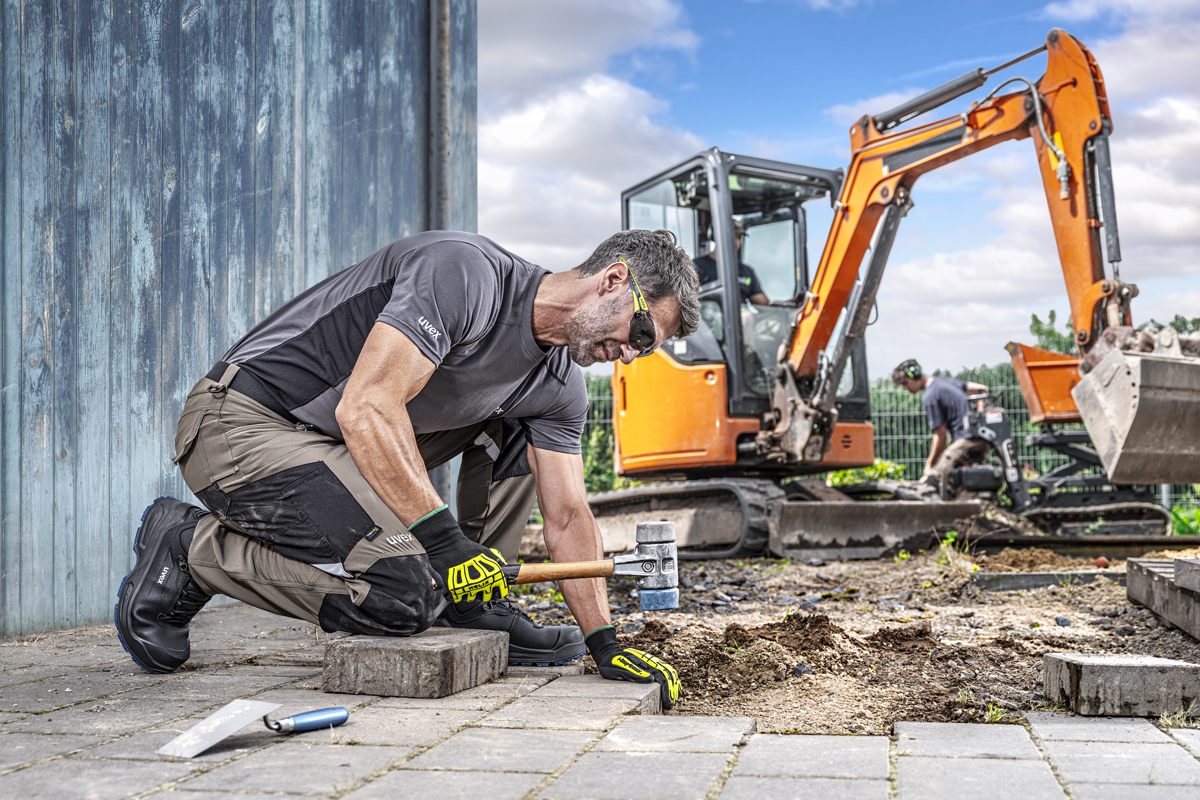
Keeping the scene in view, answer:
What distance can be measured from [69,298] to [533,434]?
196cm

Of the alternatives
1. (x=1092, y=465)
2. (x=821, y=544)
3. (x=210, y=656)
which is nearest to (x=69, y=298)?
(x=210, y=656)

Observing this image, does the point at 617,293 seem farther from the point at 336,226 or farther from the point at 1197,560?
the point at 336,226

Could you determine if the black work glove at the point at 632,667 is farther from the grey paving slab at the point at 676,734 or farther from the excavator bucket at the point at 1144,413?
the excavator bucket at the point at 1144,413

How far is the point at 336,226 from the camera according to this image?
5.50 meters

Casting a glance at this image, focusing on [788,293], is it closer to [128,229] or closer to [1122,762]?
[128,229]

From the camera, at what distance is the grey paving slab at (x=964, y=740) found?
78.2 inches

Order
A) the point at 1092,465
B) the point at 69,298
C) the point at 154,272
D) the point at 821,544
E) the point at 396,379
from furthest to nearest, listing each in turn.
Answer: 1. the point at 1092,465
2. the point at 821,544
3. the point at 154,272
4. the point at 69,298
5. the point at 396,379

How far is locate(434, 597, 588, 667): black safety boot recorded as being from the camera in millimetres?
3254

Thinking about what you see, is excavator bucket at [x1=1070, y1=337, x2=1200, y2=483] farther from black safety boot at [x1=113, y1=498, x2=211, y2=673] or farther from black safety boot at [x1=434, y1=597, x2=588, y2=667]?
black safety boot at [x1=113, y1=498, x2=211, y2=673]

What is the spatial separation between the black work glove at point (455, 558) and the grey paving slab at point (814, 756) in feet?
2.97

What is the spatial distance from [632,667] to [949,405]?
8.53 metres

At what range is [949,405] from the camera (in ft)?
34.6

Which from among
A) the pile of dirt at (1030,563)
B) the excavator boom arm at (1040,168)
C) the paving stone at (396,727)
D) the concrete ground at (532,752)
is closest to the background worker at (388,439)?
the concrete ground at (532,752)

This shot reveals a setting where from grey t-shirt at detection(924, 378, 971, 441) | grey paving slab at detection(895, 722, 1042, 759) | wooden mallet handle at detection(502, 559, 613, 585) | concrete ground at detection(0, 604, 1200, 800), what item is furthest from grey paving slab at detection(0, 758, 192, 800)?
grey t-shirt at detection(924, 378, 971, 441)
